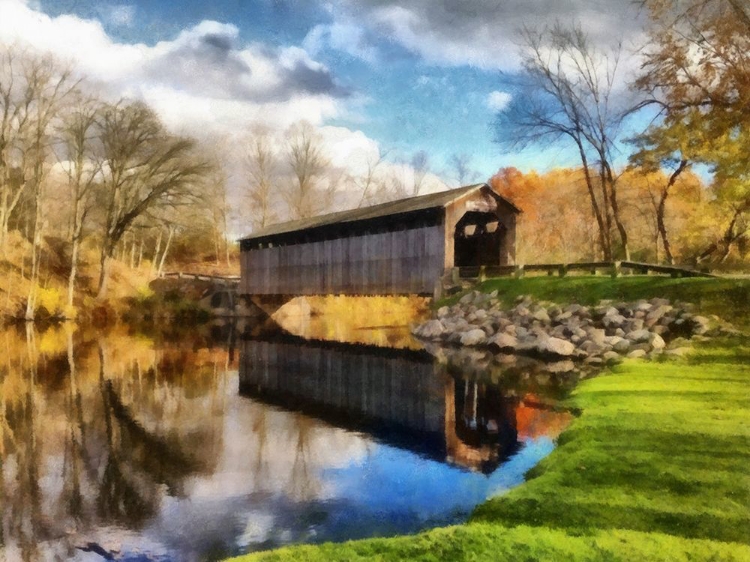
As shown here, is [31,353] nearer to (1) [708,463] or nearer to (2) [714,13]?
(1) [708,463]

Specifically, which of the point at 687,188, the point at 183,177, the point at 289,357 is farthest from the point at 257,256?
the point at 687,188

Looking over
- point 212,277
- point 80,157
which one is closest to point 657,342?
point 80,157

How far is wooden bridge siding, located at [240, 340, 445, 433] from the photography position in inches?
356

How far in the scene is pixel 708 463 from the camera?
4973mm

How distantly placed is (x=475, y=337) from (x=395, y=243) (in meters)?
4.98

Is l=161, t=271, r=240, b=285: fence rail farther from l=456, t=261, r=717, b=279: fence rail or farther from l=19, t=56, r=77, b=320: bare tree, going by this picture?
l=456, t=261, r=717, b=279: fence rail

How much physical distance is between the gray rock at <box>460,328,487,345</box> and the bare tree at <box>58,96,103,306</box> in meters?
11.2

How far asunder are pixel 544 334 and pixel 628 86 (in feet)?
18.3

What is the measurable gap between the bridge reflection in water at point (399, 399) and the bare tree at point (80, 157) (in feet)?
25.8

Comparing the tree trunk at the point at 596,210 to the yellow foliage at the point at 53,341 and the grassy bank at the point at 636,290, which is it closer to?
the grassy bank at the point at 636,290


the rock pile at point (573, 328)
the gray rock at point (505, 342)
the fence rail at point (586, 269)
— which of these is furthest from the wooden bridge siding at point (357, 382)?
the fence rail at point (586, 269)

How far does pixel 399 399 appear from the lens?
9961 mm

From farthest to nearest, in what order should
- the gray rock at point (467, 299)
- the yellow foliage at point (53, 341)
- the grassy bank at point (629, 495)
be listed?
the gray rock at point (467, 299) < the yellow foliage at point (53, 341) < the grassy bank at point (629, 495)

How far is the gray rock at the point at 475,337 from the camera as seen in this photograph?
49.6ft
